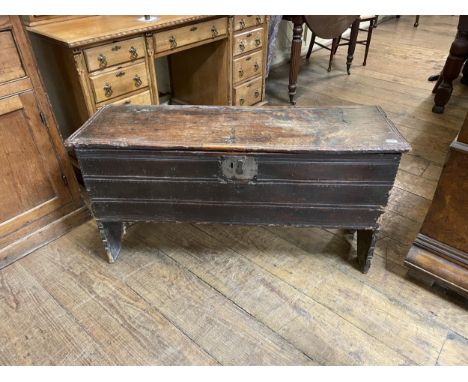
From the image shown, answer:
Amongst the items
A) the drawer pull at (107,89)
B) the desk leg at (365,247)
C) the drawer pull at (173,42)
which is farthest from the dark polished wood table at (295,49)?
the desk leg at (365,247)

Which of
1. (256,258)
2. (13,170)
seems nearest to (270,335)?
(256,258)

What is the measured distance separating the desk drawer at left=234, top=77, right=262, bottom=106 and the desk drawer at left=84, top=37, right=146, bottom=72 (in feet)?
3.01

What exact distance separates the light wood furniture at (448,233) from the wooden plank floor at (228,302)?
0.36ft

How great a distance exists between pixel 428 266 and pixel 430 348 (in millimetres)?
325

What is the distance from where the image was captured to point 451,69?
9.16 ft

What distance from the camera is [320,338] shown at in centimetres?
Result: 136

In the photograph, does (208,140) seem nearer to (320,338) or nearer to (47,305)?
(320,338)

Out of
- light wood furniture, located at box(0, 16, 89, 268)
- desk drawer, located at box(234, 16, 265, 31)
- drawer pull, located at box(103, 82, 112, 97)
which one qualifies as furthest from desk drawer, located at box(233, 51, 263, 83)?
light wood furniture, located at box(0, 16, 89, 268)

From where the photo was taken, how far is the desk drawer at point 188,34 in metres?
1.97

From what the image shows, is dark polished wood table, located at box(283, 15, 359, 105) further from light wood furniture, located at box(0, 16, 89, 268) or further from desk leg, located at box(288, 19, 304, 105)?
light wood furniture, located at box(0, 16, 89, 268)

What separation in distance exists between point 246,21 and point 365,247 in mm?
1704

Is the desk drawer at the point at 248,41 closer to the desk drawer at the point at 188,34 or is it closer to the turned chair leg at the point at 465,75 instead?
the desk drawer at the point at 188,34

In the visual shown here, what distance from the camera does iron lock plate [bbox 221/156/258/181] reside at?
1.31 m

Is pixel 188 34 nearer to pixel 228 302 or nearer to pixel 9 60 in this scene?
pixel 9 60
